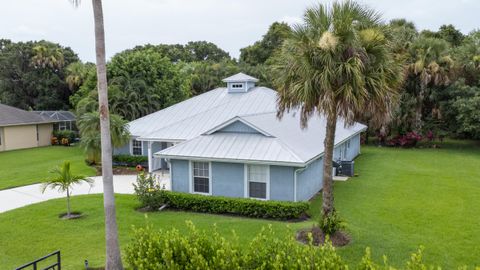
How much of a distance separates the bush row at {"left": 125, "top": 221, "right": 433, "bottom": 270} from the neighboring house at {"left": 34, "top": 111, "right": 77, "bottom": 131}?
31.5 meters

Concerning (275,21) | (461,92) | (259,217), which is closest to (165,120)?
(259,217)

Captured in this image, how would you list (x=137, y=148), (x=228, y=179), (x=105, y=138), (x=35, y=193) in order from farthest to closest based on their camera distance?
(x=137, y=148)
(x=35, y=193)
(x=228, y=179)
(x=105, y=138)

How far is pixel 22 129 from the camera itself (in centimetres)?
3209

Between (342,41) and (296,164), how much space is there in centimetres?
509

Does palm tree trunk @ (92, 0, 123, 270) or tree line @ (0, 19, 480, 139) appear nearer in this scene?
palm tree trunk @ (92, 0, 123, 270)

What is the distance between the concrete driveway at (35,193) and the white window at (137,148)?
12.7 feet

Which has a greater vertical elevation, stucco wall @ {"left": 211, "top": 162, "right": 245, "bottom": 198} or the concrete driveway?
A: stucco wall @ {"left": 211, "top": 162, "right": 245, "bottom": 198}

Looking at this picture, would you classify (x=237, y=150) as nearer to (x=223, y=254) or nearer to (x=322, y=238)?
(x=322, y=238)

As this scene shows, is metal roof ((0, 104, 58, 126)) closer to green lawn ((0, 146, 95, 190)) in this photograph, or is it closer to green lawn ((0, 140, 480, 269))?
green lawn ((0, 146, 95, 190))

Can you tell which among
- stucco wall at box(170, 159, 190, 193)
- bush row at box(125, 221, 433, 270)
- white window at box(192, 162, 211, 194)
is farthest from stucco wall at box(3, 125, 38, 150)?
bush row at box(125, 221, 433, 270)

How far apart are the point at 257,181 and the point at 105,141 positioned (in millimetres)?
7706

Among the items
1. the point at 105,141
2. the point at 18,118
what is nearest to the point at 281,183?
the point at 105,141

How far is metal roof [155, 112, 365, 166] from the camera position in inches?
571

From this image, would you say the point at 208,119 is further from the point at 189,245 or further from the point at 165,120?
the point at 189,245
